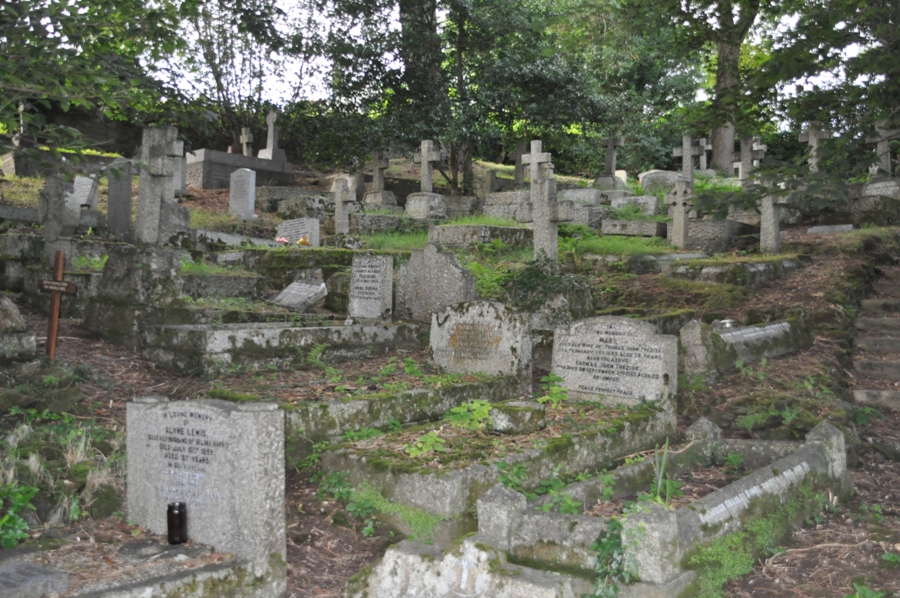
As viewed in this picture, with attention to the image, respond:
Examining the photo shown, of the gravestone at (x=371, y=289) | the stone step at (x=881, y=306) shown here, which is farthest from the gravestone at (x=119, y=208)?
the stone step at (x=881, y=306)

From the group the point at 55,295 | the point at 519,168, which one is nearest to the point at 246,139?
the point at 519,168

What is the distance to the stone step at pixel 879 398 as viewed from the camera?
28.8 feet

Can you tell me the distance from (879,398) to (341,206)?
13.2 meters

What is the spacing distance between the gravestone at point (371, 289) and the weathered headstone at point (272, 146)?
17.3 metres

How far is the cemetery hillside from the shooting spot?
4754 mm

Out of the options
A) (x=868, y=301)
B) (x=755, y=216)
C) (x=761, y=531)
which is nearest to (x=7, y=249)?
(x=761, y=531)

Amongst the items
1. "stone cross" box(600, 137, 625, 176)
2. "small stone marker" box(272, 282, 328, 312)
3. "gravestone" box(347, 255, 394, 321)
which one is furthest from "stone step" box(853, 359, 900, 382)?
"stone cross" box(600, 137, 625, 176)

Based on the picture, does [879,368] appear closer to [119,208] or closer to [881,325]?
[881,325]

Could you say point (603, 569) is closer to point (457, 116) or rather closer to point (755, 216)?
point (755, 216)

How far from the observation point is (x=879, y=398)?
8859mm

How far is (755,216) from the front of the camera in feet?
63.2

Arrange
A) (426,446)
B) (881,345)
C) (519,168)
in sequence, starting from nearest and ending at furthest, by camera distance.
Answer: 1. (426,446)
2. (881,345)
3. (519,168)

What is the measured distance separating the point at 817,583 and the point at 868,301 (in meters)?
7.96

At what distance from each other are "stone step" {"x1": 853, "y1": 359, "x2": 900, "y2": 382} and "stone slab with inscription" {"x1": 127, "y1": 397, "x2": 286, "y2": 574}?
7876 millimetres
